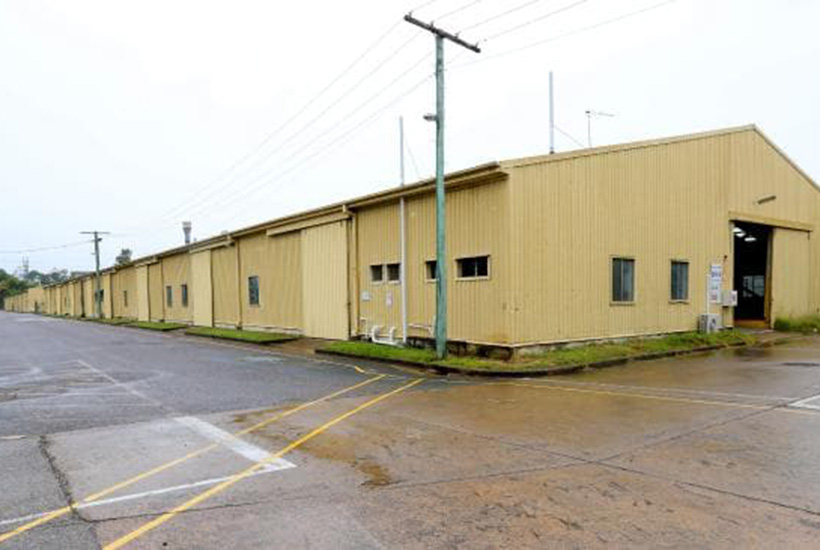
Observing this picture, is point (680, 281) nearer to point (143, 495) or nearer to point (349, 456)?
point (349, 456)

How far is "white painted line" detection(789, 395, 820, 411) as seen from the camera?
29.3 ft

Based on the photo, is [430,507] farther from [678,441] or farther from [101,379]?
[101,379]

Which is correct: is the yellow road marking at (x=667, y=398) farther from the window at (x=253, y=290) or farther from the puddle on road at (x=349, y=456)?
the window at (x=253, y=290)

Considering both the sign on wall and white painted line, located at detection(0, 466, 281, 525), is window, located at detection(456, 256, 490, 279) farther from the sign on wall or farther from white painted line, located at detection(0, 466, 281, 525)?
white painted line, located at detection(0, 466, 281, 525)

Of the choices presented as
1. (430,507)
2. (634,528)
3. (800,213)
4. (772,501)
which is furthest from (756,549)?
(800,213)

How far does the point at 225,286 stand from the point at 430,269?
17919 millimetres

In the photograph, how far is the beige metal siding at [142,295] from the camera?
154 ft

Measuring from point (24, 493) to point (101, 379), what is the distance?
890 cm

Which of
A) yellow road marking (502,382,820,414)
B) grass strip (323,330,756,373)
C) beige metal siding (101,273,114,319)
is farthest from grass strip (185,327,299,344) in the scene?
beige metal siding (101,273,114,319)

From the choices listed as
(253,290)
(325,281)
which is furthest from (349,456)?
(253,290)

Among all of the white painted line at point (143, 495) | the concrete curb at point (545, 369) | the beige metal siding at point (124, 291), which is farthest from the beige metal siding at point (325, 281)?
the beige metal siding at point (124, 291)

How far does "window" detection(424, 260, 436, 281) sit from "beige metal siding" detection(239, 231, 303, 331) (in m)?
8.78

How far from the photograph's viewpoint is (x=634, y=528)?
14.9 feet

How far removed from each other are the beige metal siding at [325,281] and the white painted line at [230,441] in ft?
41.9
